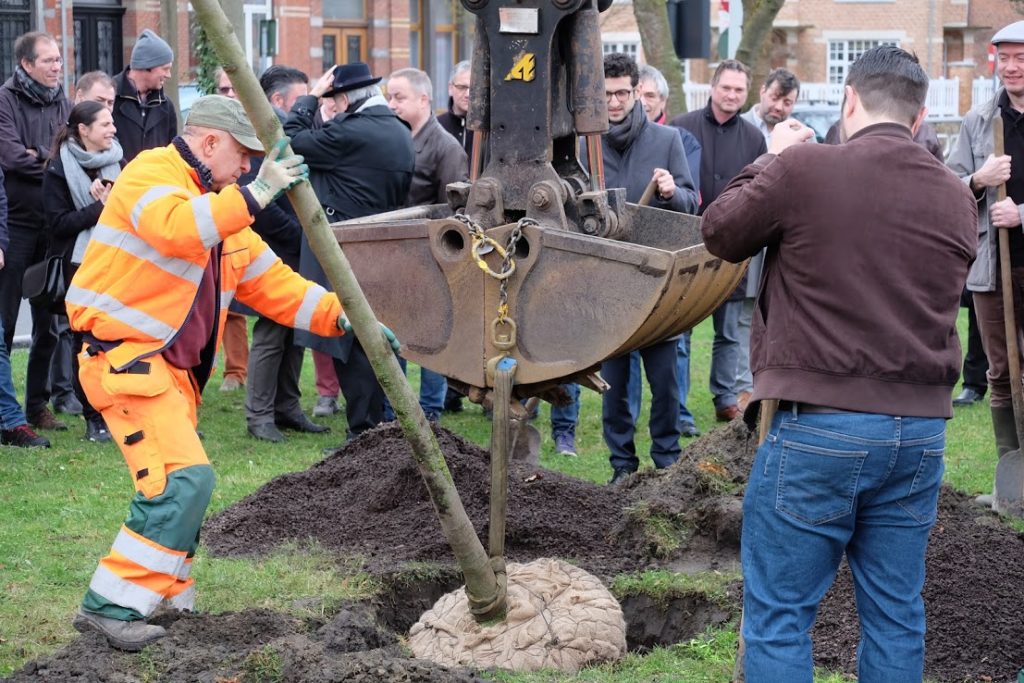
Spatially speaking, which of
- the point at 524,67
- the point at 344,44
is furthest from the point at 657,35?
the point at 344,44

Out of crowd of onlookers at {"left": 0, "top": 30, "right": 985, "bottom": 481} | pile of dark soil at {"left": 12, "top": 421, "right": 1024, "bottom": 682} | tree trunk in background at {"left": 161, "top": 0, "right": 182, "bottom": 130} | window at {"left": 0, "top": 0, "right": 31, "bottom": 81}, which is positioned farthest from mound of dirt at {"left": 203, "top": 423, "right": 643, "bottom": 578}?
window at {"left": 0, "top": 0, "right": 31, "bottom": 81}

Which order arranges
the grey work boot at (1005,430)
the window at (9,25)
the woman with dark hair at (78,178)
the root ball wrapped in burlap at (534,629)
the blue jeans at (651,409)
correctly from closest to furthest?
1. the root ball wrapped in burlap at (534,629)
2. the grey work boot at (1005,430)
3. the blue jeans at (651,409)
4. the woman with dark hair at (78,178)
5. the window at (9,25)

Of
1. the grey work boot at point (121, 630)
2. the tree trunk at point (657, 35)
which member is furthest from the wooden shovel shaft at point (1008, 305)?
the tree trunk at point (657, 35)

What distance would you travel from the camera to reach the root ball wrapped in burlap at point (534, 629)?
5172 mm

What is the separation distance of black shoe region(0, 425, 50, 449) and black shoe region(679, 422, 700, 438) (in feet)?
13.1

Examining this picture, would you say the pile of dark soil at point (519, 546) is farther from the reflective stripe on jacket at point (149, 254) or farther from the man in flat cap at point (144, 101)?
the man in flat cap at point (144, 101)

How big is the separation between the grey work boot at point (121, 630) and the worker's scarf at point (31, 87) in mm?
5411

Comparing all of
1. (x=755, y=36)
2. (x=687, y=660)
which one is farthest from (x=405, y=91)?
(x=755, y=36)

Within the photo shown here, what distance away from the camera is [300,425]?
9273 millimetres

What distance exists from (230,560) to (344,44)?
1304 inches

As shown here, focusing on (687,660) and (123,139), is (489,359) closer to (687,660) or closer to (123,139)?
(687,660)

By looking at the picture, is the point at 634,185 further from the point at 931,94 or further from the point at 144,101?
the point at 931,94

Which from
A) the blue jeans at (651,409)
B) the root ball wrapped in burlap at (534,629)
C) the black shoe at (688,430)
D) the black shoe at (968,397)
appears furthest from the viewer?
the black shoe at (968,397)

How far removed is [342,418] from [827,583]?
6163mm
